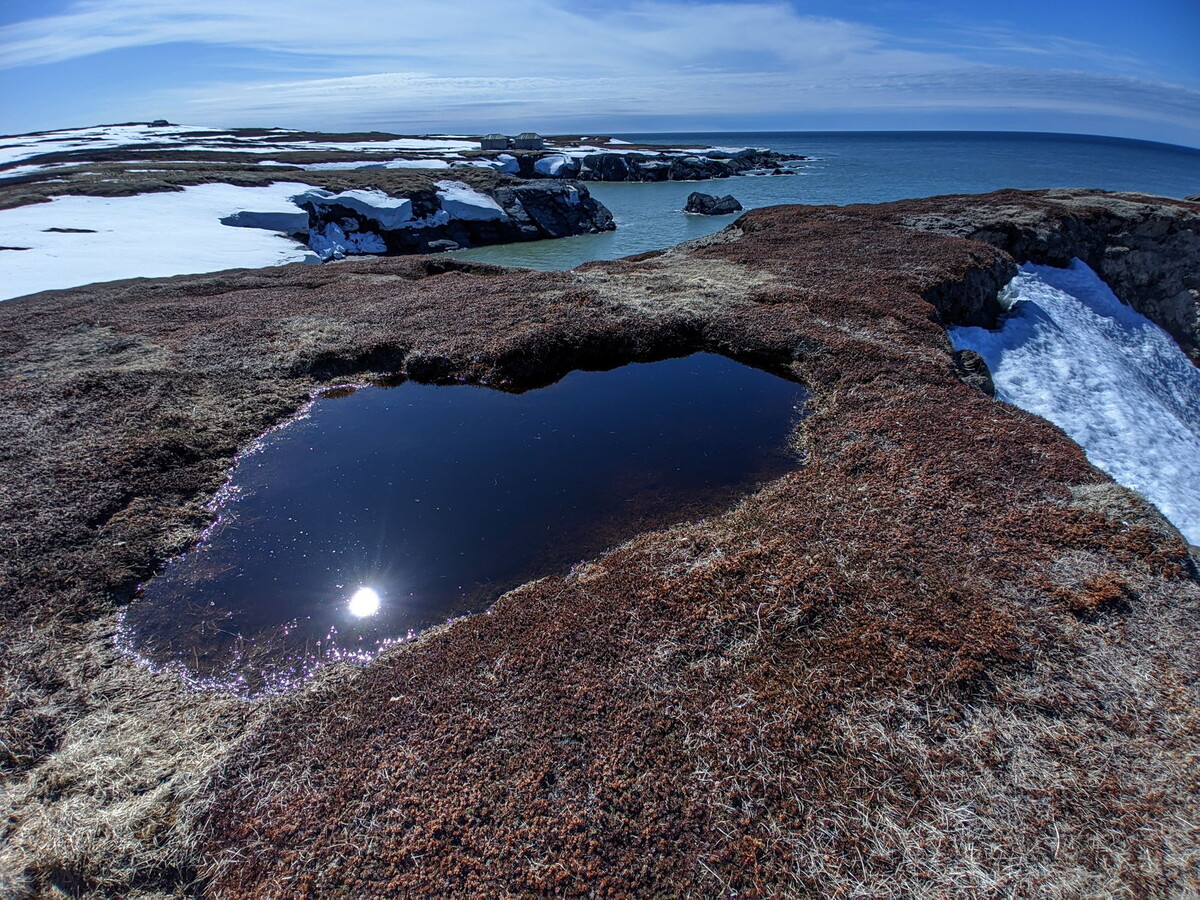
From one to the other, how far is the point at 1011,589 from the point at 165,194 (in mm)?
51348

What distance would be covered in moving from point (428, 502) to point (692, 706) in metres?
5.18

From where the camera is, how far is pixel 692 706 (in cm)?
507

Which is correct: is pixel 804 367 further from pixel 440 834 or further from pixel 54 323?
pixel 54 323

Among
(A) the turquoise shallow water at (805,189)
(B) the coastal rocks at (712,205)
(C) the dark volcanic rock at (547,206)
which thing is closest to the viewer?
(A) the turquoise shallow water at (805,189)

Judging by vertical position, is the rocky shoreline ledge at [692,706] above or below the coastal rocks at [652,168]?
below

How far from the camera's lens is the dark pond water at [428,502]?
21.3 feet

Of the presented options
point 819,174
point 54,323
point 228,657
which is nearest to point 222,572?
point 228,657

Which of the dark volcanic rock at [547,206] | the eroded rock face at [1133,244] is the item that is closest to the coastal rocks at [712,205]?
the dark volcanic rock at [547,206]

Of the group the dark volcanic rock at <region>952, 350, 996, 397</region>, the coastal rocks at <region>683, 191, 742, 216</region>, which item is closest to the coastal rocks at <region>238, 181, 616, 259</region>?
the coastal rocks at <region>683, 191, 742, 216</region>

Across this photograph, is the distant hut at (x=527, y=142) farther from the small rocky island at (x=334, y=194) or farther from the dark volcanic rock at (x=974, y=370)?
the dark volcanic rock at (x=974, y=370)

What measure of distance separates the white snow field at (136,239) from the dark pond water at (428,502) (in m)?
20.3

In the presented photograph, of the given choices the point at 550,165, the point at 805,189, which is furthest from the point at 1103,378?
the point at 805,189

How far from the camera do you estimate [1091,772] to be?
4.43 m

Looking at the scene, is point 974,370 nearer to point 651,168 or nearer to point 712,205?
point 712,205
